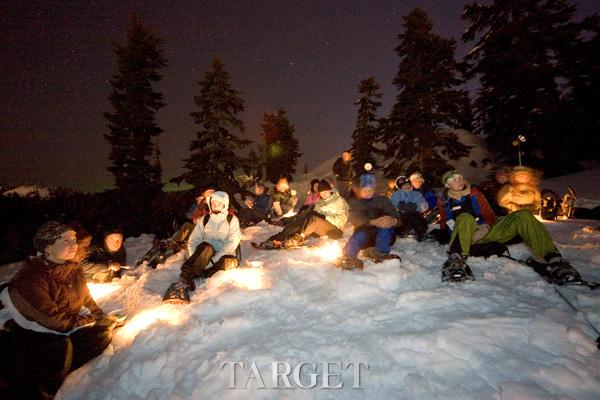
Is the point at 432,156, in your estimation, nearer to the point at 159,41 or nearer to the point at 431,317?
the point at 431,317

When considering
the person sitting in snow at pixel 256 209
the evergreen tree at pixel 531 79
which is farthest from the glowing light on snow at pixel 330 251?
the evergreen tree at pixel 531 79

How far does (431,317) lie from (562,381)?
3.73 feet

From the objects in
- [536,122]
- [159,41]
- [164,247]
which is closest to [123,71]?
[159,41]

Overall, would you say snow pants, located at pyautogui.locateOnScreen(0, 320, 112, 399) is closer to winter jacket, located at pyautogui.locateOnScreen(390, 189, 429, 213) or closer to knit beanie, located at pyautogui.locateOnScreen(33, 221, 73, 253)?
knit beanie, located at pyautogui.locateOnScreen(33, 221, 73, 253)

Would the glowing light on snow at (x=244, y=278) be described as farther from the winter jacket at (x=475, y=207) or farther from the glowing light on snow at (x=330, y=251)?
the winter jacket at (x=475, y=207)

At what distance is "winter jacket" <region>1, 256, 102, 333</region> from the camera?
2.89 metres

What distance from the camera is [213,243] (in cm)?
530

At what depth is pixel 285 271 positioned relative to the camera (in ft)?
16.1

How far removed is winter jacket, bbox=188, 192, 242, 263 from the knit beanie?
6.90ft

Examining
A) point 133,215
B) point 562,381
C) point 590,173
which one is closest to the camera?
point 562,381

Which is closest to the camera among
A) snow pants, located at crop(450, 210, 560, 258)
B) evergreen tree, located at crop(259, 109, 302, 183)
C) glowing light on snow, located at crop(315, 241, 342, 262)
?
snow pants, located at crop(450, 210, 560, 258)

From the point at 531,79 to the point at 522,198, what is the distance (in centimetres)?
1378

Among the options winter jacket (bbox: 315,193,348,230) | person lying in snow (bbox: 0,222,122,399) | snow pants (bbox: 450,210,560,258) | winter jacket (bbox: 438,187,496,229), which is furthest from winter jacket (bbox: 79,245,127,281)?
winter jacket (bbox: 438,187,496,229)

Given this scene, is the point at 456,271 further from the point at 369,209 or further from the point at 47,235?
the point at 47,235
